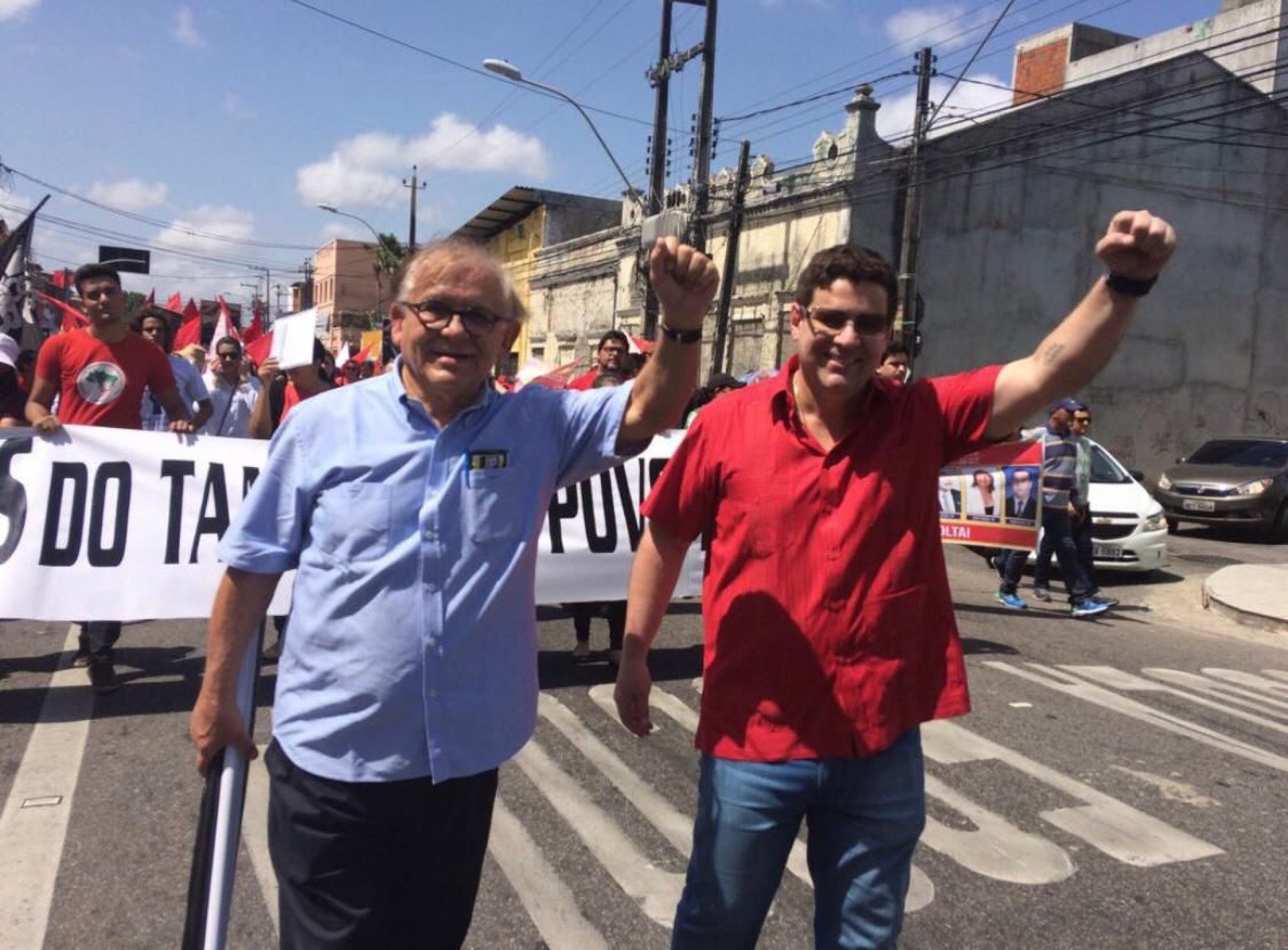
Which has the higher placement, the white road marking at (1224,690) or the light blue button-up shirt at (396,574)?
the light blue button-up shirt at (396,574)

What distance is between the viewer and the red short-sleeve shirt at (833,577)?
85.3 inches

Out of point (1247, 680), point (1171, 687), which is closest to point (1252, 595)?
point (1247, 680)

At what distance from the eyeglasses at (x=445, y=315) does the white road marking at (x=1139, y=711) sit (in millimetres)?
4780

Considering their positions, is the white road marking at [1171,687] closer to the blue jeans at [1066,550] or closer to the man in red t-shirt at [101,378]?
the blue jeans at [1066,550]

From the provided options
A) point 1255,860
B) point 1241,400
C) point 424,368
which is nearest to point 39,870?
point 424,368

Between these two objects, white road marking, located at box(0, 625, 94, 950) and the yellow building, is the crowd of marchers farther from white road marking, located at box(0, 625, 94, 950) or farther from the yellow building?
the yellow building

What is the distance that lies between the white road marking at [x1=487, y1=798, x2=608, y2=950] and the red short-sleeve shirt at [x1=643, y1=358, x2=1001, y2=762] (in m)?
1.13

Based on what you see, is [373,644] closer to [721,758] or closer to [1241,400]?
[721,758]

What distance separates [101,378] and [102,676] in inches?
62.8

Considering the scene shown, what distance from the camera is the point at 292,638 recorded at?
2105 mm

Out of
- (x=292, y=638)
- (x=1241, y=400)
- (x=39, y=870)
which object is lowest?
(x=39, y=870)

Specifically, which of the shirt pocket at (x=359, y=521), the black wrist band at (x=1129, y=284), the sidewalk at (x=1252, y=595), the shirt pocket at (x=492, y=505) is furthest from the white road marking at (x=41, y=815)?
the sidewalk at (x=1252, y=595)

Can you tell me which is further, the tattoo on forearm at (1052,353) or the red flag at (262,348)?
the red flag at (262,348)

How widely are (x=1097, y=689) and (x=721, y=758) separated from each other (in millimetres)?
4843
